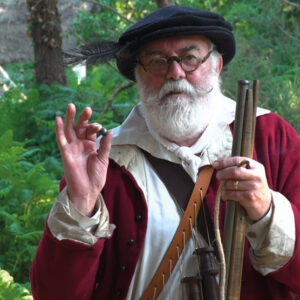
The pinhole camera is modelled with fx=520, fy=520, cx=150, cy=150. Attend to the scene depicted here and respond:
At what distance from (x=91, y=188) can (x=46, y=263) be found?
47 cm

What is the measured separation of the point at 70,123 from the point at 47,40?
22.7 ft

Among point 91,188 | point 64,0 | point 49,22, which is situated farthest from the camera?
point 64,0

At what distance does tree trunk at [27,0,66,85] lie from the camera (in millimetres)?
8625

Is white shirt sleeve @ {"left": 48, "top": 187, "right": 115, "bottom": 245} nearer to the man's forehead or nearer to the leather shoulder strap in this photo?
the leather shoulder strap

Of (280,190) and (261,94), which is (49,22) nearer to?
(261,94)

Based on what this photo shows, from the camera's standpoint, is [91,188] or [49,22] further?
[49,22]

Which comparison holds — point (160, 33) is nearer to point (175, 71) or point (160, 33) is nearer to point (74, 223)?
point (175, 71)

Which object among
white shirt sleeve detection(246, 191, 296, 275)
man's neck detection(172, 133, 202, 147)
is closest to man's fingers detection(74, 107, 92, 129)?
man's neck detection(172, 133, 202, 147)

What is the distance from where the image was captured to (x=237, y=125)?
1.96m

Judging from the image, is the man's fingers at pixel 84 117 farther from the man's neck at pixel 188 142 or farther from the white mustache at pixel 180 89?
the man's neck at pixel 188 142

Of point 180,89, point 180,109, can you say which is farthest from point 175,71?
point 180,109

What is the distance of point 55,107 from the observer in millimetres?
7891

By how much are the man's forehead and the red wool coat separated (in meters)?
0.52

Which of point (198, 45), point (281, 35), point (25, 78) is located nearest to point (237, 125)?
point (198, 45)
